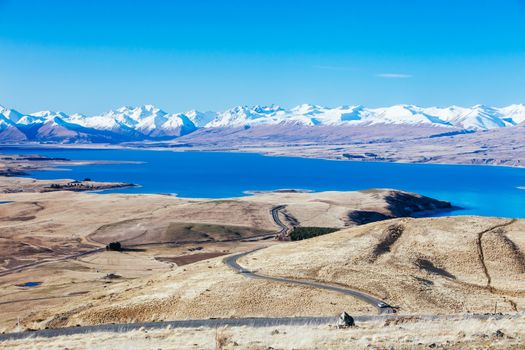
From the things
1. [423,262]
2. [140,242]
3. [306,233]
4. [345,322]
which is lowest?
[140,242]

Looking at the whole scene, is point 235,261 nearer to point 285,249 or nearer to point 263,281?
point 285,249

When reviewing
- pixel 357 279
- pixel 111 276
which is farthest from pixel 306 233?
pixel 357 279

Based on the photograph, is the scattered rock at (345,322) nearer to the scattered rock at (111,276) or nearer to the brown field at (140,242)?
the brown field at (140,242)

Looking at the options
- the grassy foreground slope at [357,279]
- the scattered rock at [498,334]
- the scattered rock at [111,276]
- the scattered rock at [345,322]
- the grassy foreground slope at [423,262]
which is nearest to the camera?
the scattered rock at [498,334]

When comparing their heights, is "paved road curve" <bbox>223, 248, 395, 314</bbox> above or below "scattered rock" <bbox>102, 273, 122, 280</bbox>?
above

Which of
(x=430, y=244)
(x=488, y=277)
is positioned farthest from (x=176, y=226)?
Result: (x=488, y=277)

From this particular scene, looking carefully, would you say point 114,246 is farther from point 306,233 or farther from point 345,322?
point 345,322

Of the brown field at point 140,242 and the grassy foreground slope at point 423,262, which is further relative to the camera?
the brown field at point 140,242

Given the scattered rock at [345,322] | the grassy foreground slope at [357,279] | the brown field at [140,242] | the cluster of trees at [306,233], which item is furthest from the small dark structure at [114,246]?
the scattered rock at [345,322]

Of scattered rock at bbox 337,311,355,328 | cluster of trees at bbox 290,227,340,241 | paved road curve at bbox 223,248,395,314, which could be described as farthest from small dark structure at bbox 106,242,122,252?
scattered rock at bbox 337,311,355,328

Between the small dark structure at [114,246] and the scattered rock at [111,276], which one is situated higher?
the scattered rock at [111,276]

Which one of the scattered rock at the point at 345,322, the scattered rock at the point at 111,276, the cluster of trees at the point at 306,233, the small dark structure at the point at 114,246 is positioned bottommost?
the small dark structure at the point at 114,246

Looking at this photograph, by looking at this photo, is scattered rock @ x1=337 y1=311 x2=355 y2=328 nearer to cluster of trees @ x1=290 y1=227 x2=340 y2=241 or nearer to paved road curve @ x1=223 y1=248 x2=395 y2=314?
paved road curve @ x1=223 y1=248 x2=395 y2=314
